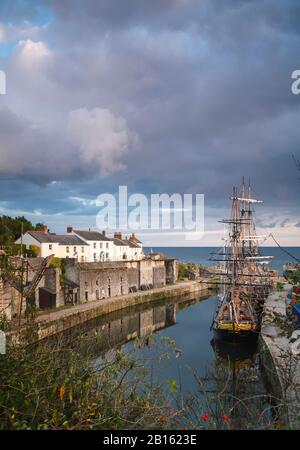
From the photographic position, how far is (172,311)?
40.7 metres

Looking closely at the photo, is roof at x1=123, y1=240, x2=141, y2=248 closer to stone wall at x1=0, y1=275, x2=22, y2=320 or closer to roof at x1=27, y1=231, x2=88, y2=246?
roof at x1=27, y1=231, x2=88, y2=246

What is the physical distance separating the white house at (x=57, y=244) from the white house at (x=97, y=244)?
1.11m

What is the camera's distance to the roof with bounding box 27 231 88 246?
134ft

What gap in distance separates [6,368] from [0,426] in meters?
0.95

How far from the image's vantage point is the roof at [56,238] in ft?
134

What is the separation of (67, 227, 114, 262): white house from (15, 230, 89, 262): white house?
3.64 ft

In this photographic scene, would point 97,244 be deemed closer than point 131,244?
Yes

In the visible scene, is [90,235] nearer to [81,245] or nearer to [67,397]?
[81,245]

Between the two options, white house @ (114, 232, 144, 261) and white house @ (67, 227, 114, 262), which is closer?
white house @ (67, 227, 114, 262)

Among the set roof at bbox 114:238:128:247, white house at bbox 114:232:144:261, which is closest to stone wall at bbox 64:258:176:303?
white house at bbox 114:232:144:261

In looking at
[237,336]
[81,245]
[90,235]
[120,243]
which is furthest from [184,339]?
[120,243]

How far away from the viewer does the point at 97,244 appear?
161ft

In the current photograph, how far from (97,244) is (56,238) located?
7068 mm
